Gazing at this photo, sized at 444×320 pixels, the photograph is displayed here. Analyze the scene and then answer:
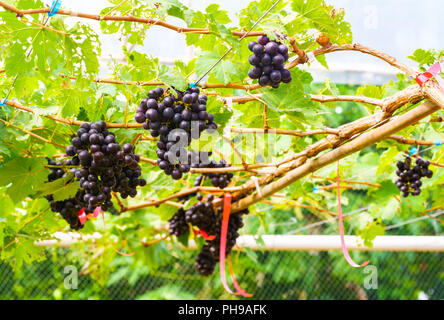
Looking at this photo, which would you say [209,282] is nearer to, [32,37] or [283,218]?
[283,218]

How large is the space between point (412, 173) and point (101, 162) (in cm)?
95

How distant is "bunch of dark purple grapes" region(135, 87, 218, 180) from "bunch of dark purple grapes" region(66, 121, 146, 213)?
0.08 metres

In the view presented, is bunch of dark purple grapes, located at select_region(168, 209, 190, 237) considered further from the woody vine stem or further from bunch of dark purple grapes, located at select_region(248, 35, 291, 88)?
bunch of dark purple grapes, located at select_region(248, 35, 291, 88)

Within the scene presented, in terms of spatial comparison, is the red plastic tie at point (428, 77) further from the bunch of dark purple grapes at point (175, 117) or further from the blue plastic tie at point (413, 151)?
the blue plastic tie at point (413, 151)

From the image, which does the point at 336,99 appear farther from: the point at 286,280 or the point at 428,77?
the point at 286,280

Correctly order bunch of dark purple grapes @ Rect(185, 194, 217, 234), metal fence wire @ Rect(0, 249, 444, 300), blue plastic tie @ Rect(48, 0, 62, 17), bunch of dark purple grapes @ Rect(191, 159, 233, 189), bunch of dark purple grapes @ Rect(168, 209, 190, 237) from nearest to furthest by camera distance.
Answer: blue plastic tie @ Rect(48, 0, 62, 17), bunch of dark purple grapes @ Rect(191, 159, 233, 189), bunch of dark purple grapes @ Rect(185, 194, 217, 234), bunch of dark purple grapes @ Rect(168, 209, 190, 237), metal fence wire @ Rect(0, 249, 444, 300)

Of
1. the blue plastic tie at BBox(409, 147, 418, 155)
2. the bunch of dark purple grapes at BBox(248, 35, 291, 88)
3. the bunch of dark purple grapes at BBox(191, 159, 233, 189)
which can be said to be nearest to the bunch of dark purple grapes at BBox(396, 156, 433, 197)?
the blue plastic tie at BBox(409, 147, 418, 155)

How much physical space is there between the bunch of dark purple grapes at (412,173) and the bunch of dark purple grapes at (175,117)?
840mm

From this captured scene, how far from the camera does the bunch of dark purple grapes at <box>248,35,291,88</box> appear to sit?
2.10 ft

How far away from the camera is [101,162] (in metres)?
0.71

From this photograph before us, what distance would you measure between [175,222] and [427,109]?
893 mm

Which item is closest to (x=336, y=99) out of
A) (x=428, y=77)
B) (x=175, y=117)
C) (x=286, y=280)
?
(x=428, y=77)

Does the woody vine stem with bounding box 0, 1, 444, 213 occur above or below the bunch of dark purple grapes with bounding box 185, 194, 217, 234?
above
